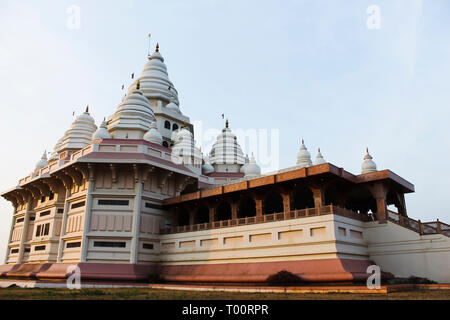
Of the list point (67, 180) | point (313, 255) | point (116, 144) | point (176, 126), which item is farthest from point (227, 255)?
point (176, 126)

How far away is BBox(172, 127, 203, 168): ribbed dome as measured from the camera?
114 feet

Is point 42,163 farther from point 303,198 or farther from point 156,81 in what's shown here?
point 303,198

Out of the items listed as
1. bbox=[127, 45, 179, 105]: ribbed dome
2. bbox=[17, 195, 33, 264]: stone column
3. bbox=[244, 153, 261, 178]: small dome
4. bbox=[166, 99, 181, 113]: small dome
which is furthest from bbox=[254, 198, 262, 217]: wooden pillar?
bbox=[17, 195, 33, 264]: stone column

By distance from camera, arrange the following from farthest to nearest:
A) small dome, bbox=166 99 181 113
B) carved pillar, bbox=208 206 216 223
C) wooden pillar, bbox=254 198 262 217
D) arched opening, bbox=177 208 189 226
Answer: small dome, bbox=166 99 181 113 < arched opening, bbox=177 208 189 226 < carved pillar, bbox=208 206 216 223 < wooden pillar, bbox=254 198 262 217

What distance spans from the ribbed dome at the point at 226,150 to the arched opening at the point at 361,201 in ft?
56.0

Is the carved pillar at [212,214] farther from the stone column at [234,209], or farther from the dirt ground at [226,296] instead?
the dirt ground at [226,296]

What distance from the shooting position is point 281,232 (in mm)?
21953

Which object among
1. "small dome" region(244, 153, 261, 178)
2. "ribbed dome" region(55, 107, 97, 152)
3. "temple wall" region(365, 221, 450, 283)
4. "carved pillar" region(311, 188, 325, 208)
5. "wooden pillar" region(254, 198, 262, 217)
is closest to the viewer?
"temple wall" region(365, 221, 450, 283)

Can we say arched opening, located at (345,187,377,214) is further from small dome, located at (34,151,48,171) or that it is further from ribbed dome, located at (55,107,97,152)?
small dome, located at (34,151,48,171)

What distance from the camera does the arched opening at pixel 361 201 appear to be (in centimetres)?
2535

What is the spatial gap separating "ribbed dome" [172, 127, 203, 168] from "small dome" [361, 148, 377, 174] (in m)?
15.5
